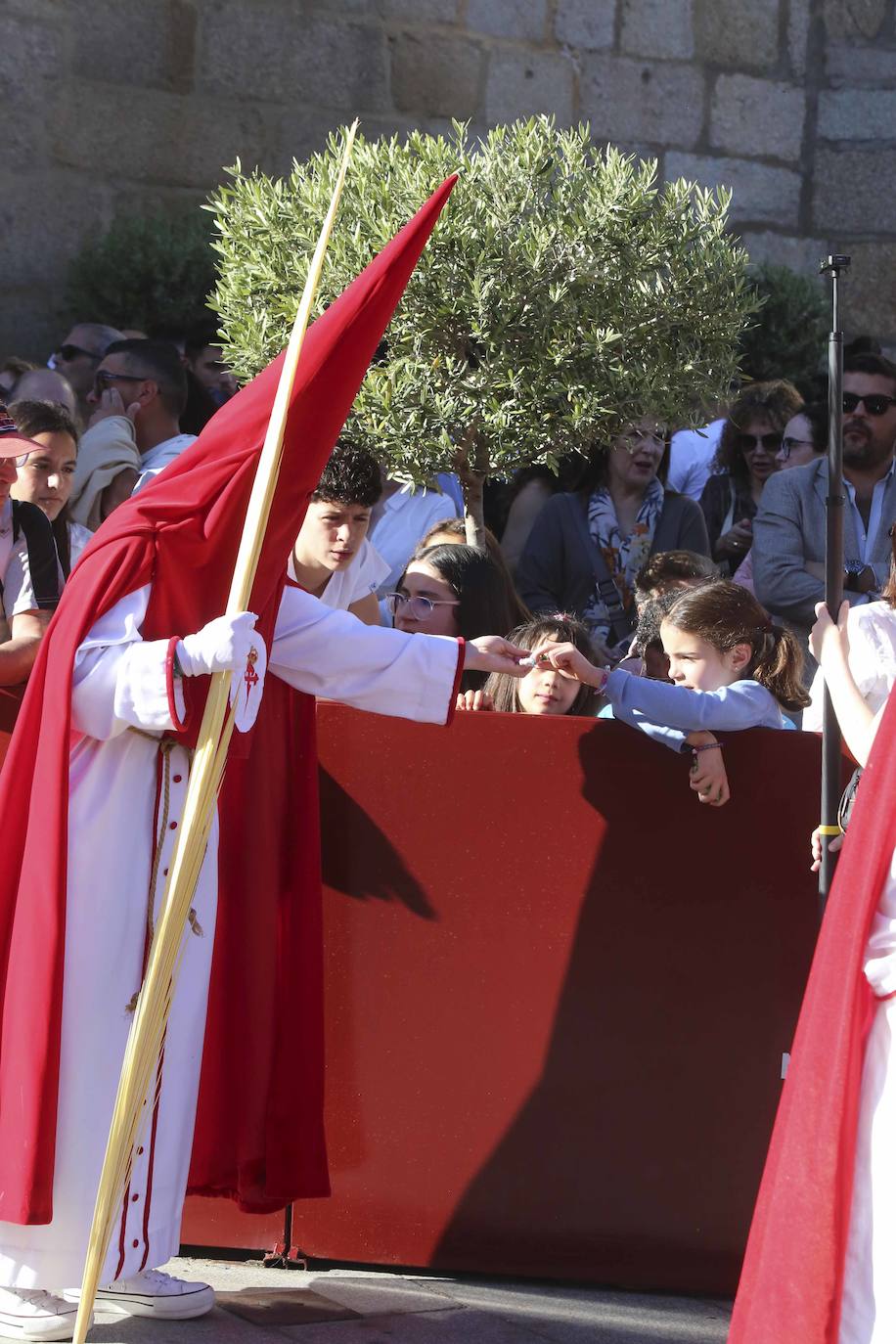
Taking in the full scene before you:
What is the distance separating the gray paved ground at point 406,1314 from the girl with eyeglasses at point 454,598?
1.73 m

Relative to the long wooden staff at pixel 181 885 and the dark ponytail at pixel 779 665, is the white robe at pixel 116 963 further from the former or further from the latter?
the dark ponytail at pixel 779 665

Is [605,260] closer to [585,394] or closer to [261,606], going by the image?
[585,394]

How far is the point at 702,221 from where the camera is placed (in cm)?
503

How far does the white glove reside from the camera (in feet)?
10.9

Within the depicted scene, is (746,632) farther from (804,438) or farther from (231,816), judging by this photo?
(804,438)

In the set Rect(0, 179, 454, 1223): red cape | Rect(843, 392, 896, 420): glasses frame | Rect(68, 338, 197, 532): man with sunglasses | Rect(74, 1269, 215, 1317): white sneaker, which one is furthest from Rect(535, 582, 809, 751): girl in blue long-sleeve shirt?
Rect(68, 338, 197, 532): man with sunglasses

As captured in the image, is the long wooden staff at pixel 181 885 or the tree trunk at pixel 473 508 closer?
the long wooden staff at pixel 181 885

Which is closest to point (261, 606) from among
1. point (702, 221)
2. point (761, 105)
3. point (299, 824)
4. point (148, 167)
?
point (299, 824)

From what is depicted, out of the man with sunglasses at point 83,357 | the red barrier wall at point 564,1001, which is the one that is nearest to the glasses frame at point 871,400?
the red barrier wall at point 564,1001

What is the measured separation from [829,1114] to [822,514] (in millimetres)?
3457

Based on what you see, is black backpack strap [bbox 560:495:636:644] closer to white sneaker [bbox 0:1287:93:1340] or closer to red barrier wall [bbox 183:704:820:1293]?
red barrier wall [bbox 183:704:820:1293]

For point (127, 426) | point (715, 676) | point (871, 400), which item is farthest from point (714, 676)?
point (127, 426)

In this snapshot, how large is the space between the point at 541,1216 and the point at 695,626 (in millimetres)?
1435

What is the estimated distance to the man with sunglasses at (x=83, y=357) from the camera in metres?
7.59
